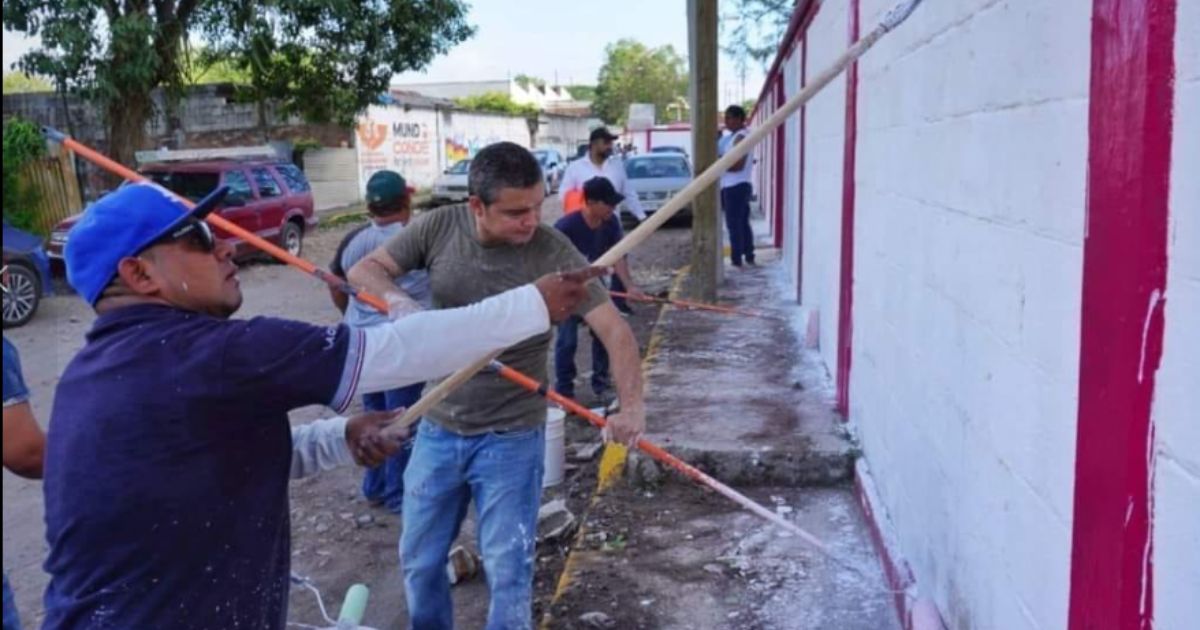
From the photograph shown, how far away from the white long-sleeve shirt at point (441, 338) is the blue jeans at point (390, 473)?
12.0 ft

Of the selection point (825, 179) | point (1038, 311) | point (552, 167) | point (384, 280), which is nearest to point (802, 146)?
Answer: point (825, 179)

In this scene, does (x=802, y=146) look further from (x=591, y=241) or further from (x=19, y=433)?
(x=19, y=433)

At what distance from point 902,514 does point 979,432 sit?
1.17 metres

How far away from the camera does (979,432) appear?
298cm

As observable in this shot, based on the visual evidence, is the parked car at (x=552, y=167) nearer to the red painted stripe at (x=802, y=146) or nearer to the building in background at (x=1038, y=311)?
the red painted stripe at (x=802, y=146)

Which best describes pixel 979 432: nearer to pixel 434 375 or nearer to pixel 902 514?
pixel 902 514

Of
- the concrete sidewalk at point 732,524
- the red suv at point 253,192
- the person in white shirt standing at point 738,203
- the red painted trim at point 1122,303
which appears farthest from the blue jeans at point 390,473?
the red suv at point 253,192

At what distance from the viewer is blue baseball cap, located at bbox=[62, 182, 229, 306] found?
204cm

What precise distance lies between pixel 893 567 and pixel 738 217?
9219mm

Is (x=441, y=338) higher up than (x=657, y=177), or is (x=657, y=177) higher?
(x=657, y=177)

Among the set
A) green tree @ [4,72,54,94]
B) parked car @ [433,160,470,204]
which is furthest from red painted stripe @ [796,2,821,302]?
green tree @ [4,72,54,94]

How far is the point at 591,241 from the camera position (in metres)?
7.89

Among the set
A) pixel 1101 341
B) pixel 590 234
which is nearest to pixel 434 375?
pixel 1101 341

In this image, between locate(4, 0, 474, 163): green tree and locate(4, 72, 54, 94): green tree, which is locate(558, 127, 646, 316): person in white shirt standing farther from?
locate(4, 72, 54, 94): green tree
